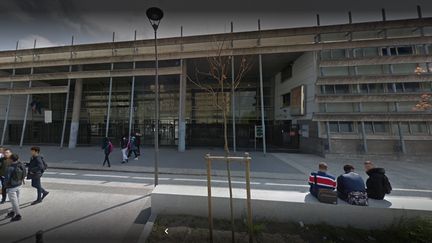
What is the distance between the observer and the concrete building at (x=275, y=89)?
46.5 ft

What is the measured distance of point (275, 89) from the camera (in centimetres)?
2298

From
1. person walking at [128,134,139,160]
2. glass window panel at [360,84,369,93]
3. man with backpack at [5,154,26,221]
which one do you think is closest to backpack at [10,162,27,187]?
man with backpack at [5,154,26,221]

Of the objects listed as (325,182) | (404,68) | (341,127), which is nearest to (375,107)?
(341,127)

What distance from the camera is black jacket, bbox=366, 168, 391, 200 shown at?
4.27m

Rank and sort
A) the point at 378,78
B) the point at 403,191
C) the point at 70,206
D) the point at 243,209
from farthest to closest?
the point at 378,78 → the point at 403,191 → the point at 70,206 → the point at 243,209

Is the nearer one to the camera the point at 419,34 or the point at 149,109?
the point at 419,34

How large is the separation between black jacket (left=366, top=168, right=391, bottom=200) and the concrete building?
1074cm

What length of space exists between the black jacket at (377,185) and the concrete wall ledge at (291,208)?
169 millimetres

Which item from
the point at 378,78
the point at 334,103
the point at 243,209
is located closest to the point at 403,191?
the point at 243,209

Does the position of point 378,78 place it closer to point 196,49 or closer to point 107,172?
point 196,49

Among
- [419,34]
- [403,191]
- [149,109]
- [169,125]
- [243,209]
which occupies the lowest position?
[403,191]

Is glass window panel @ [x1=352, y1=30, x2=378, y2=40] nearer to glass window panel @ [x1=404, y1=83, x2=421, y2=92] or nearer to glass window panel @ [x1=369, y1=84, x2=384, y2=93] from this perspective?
glass window panel @ [x1=369, y1=84, x2=384, y2=93]

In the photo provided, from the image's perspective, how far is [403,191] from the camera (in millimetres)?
7203

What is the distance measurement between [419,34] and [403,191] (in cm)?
1444
